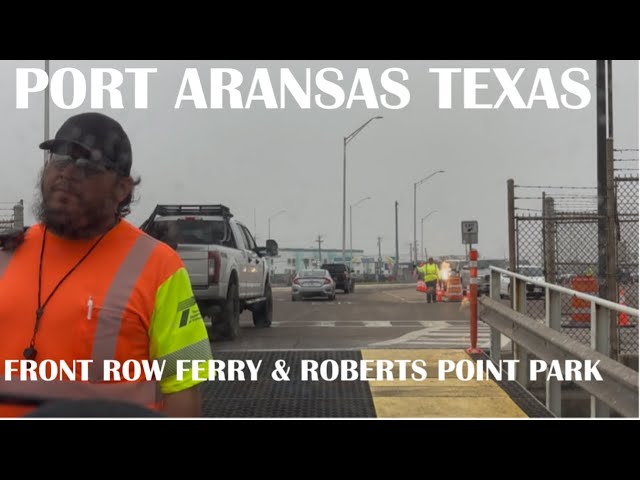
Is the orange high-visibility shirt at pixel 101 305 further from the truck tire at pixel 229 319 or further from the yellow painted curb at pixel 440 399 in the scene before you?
the truck tire at pixel 229 319

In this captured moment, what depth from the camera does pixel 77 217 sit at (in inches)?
73.1

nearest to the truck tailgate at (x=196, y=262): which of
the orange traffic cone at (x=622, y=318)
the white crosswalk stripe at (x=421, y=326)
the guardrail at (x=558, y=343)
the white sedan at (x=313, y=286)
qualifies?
the guardrail at (x=558, y=343)

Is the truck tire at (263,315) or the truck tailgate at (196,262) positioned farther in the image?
the truck tire at (263,315)

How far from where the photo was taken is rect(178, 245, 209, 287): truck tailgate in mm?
7374

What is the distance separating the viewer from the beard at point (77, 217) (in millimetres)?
1851

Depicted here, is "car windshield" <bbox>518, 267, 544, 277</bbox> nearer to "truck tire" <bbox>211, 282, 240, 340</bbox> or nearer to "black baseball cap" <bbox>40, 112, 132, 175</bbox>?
"truck tire" <bbox>211, 282, 240, 340</bbox>

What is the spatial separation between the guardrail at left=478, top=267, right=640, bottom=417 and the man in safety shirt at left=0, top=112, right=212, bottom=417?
1.70 meters

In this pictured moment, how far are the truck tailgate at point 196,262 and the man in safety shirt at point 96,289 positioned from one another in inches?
212

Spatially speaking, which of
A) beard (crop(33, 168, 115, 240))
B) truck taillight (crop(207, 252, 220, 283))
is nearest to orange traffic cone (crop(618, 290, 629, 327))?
truck taillight (crop(207, 252, 220, 283))

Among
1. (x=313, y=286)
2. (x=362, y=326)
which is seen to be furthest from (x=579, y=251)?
(x=313, y=286)

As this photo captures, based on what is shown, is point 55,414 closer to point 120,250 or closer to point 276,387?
point 120,250
